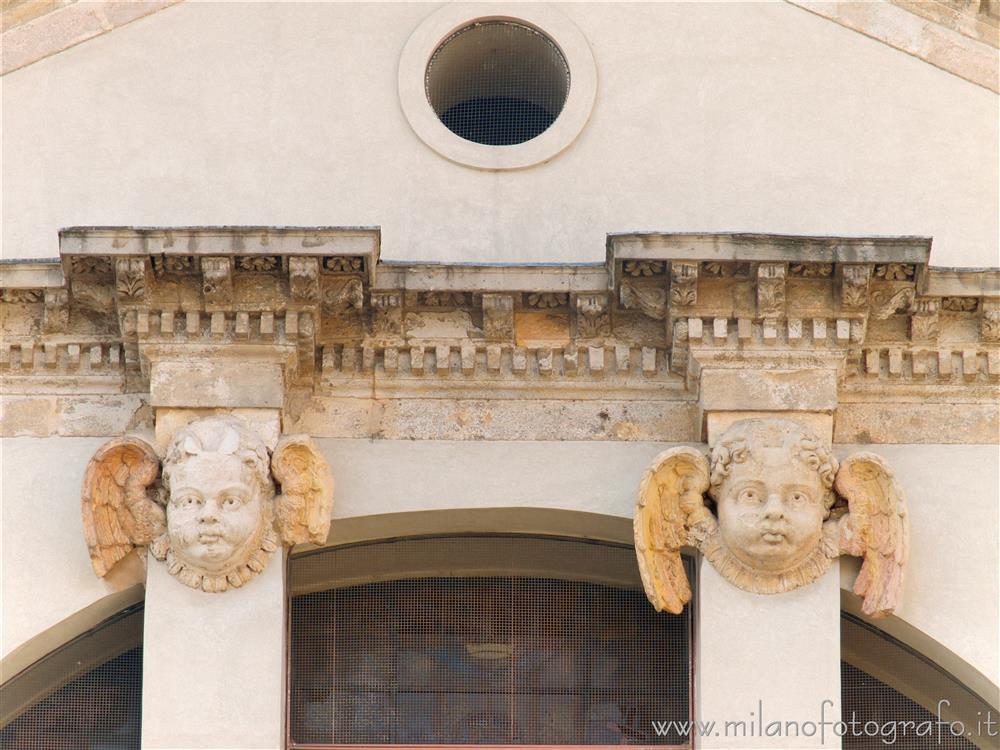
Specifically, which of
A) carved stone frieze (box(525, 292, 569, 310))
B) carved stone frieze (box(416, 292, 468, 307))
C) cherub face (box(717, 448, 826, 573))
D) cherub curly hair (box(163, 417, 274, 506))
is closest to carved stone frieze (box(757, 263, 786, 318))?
cherub face (box(717, 448, 826, 573))

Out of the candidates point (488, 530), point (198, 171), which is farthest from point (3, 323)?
point (488, 530)

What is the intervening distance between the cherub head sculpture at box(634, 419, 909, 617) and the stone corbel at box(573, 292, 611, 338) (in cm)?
88

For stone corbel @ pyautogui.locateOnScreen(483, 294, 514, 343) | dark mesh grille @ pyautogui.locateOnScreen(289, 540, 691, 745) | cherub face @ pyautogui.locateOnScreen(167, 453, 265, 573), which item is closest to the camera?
cherub face @ pyautogui.locateOnScreen(167, 453, 265, 573)

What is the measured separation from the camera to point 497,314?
542 inches

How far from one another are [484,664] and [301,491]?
176 cm

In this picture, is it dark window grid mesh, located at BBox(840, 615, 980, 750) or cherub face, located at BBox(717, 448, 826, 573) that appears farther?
dark window grid mesh, located at BBox(840, 615, 980, 750)

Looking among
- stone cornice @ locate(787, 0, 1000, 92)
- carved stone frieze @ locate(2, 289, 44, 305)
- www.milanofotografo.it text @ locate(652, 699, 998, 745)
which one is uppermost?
stone cornice @ locate(787, 0, 1000, 92)

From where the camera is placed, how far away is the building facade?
13352 millimetres

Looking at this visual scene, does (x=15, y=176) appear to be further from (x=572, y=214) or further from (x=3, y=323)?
(x=572, y=214)

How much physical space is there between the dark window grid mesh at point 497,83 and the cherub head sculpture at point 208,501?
2.64m

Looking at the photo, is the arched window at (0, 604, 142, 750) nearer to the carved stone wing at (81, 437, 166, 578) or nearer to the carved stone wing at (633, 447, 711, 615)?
the carved stone wing at (81, 437, 166, 578)

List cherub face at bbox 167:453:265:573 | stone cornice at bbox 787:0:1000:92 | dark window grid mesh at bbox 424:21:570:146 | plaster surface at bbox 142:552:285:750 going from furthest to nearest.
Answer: dark window grid mesh at bbox 424:21:570:146 < stone cornice at bbox 787:0:1000:92 < cherub face at bbox 167:453:265:573 < plaster surface at bbox 142:552:285:750

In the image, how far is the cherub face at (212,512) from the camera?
43.2ft

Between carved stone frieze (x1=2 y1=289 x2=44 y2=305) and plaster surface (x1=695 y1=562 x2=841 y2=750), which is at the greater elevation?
carved stone frieze (x1=2 y1=289 x2=44 y2=305)
